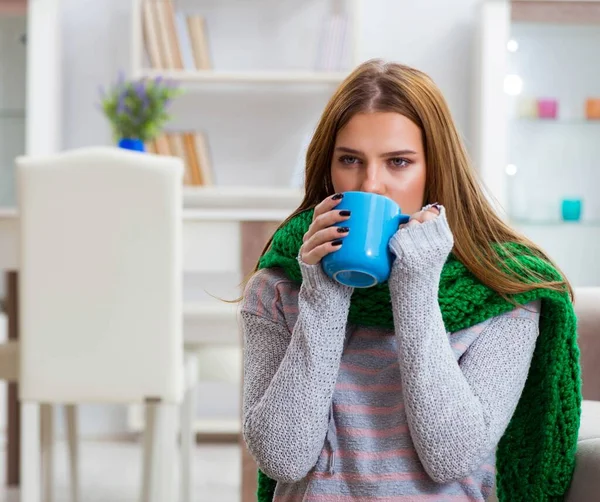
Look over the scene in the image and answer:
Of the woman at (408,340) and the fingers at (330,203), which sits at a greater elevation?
the fingers at (330,203)

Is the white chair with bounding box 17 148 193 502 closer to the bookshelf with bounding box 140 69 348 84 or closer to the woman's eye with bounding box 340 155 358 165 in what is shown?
the woman's eye with bounding box 340 155 358 165

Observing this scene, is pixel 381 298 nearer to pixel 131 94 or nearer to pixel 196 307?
pixel 131 94

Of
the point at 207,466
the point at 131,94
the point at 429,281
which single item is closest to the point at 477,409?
the point at 429,281

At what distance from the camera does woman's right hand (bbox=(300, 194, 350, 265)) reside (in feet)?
3.04

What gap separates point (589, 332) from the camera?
1364 mm

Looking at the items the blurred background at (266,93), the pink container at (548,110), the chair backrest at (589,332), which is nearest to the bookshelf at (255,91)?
the blurred background at (266,93)

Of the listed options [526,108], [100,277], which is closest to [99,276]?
[100,277]

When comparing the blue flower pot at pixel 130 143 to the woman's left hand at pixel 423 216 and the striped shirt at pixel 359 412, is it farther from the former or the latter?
the woman's left hand at pixel 423 216

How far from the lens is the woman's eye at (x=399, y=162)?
3.46ft

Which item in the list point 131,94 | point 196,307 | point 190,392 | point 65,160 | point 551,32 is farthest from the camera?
point 551,32

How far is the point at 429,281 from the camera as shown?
96 centimetres

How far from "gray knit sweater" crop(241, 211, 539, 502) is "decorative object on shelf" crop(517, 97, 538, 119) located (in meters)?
2.63

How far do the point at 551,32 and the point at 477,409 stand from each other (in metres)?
2.83

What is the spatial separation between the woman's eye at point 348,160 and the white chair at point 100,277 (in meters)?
1.11
